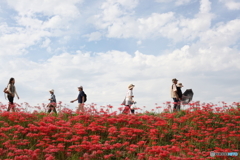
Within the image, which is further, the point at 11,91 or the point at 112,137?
the point at 11,91

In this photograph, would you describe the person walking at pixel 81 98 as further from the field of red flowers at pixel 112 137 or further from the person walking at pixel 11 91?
the person walking at pixel 11 91

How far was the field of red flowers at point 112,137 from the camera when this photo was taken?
8375mm

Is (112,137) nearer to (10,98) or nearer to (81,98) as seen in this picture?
(81,98)

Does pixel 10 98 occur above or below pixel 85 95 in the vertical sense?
below

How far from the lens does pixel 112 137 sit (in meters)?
9.24

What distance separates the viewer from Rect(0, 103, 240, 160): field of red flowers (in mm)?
8375

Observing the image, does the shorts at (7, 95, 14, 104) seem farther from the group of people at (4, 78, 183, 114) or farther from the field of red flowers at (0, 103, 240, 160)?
the field of red flowers at (0, 103, 240, 160)

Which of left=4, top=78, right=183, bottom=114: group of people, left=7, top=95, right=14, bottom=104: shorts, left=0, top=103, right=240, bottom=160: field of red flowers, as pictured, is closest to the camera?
left=0, top=103, right=240, bottom=160: field of red flowers

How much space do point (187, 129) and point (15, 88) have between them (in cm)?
1121

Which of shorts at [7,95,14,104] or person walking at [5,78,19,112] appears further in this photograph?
shorts at [7,95,14,104]

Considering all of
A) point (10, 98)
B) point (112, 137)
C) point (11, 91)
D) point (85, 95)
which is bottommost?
point (112, 137)

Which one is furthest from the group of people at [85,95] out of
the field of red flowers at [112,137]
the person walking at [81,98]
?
the field of red flowers at [112,137]

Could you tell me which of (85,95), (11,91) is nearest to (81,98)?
(85,95)

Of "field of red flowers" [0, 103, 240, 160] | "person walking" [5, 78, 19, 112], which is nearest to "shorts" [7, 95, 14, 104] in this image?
"person walking" [5, 78, 19, 112]
